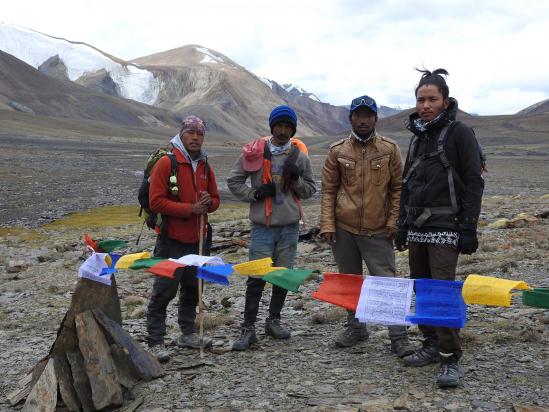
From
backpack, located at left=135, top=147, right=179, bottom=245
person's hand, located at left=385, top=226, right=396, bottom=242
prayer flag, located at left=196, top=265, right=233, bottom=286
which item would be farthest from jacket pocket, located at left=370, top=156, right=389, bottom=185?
backpack, located at left=135, top=147, right=179, bottom=245

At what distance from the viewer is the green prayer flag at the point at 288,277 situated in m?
5.69

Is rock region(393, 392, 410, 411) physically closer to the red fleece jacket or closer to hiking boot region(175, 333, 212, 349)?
hiking boot region(175, 333, 212, 349)

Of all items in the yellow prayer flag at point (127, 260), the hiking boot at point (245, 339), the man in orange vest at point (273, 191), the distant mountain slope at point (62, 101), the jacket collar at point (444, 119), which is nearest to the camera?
the jacket collar at point (444, 119)

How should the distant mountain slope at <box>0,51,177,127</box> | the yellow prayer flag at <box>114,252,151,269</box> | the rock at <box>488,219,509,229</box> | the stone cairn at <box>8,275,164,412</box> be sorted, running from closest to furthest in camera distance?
Result: the stone cairn at <box>8,275,164,412</box>
the yellow prayer flag at <box>114,252,151,269</box>
the rock at <box>488,219,509,229</box>
the distant mountain slope at <box>0,51,177,127</box>

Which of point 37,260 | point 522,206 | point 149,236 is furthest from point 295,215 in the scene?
point 522,206

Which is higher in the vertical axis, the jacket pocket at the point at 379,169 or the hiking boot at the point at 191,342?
the jacket pocket at the point at 379,169

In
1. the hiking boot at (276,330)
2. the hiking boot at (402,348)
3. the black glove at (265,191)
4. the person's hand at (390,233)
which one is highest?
the black glove at (265,191)

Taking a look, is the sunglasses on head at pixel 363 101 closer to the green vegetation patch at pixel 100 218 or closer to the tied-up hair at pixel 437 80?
the tied-up hair at pixel 437 80

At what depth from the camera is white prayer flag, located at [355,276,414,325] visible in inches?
208

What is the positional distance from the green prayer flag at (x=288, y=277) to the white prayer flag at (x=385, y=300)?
22.5 inches

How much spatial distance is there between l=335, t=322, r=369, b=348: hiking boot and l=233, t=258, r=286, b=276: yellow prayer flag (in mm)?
1044

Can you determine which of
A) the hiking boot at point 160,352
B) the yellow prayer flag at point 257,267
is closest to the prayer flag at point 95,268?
the hiking boot at point 160,352

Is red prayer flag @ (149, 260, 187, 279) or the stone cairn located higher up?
red prayer flag @ (149, 260, 187, 279)

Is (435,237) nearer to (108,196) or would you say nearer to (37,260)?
(37,260)
